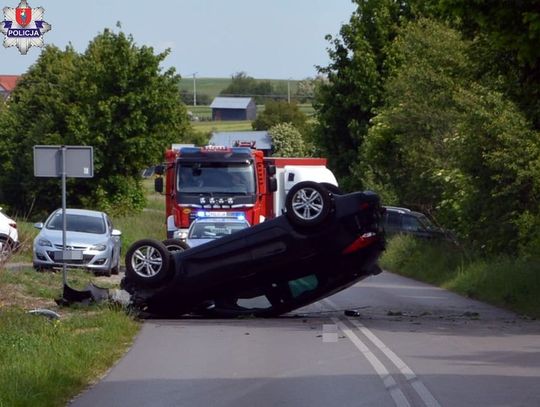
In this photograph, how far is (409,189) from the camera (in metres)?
37.8

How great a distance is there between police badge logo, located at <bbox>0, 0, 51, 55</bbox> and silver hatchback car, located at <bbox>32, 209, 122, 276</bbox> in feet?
15.0

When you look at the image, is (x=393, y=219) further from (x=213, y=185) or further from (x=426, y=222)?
(x=213, y=185)

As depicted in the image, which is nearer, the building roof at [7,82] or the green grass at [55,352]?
the green grass at [55,352]

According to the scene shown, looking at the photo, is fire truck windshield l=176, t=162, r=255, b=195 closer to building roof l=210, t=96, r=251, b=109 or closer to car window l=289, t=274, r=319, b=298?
car window l=289, t=274, r=319, b=298

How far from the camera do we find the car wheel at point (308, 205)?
17141 millimetres

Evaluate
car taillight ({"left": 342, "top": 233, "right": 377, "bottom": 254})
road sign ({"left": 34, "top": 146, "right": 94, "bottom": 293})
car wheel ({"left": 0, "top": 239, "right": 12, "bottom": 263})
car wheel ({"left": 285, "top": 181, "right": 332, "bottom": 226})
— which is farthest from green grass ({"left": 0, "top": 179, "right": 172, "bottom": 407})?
car taillight ({"left": 342, "top": 233, "right": 377, "bottom": 254})

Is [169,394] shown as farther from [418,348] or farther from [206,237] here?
[206,237]

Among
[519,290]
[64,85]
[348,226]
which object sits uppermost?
[64,85]

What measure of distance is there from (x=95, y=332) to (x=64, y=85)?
35627mm

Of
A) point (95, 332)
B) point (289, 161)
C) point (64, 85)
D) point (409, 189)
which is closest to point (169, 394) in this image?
point (95, 332)

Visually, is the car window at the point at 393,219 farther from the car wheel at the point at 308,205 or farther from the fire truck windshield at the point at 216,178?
the car wheel at the point at 308,205

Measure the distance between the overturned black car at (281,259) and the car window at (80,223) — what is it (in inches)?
452

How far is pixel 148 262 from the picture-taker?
57.7 feet

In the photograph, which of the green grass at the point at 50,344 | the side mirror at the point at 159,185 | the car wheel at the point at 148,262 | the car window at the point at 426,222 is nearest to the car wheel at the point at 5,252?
the green grass at the point at 50,344
